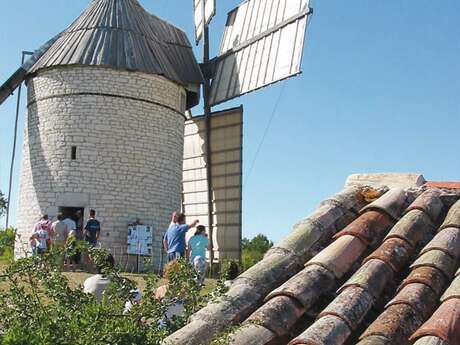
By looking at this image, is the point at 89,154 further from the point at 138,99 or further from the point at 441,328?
the point at 441,328

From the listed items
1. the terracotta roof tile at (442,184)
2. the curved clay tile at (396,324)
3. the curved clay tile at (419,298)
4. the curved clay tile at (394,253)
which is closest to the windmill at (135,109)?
the terracotta roof tile at (442,184)

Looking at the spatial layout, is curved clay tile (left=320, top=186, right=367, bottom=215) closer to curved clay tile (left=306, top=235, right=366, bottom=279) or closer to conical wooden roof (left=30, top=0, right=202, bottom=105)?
curved clay tile (left=306, top=235, right=366, bottom=279)

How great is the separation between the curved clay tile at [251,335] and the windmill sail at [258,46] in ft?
38.6

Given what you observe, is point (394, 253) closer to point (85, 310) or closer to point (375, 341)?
point (375, 341)

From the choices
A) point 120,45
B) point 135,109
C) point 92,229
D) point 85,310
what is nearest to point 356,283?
point 85,310

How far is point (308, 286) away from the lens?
2875mm

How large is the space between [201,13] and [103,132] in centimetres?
588

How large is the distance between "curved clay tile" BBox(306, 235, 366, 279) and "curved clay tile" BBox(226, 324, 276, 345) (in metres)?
0.56

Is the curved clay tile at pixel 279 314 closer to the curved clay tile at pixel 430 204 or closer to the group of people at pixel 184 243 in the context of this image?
the curved clay tile at pixel 430 204

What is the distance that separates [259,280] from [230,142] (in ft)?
44.0

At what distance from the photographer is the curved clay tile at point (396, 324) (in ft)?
7.90

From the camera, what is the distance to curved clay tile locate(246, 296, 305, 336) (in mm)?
2631

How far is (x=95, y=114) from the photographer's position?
14.1 metres

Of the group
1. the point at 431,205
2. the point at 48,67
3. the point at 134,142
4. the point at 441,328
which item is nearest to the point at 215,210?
the point at 134,142
